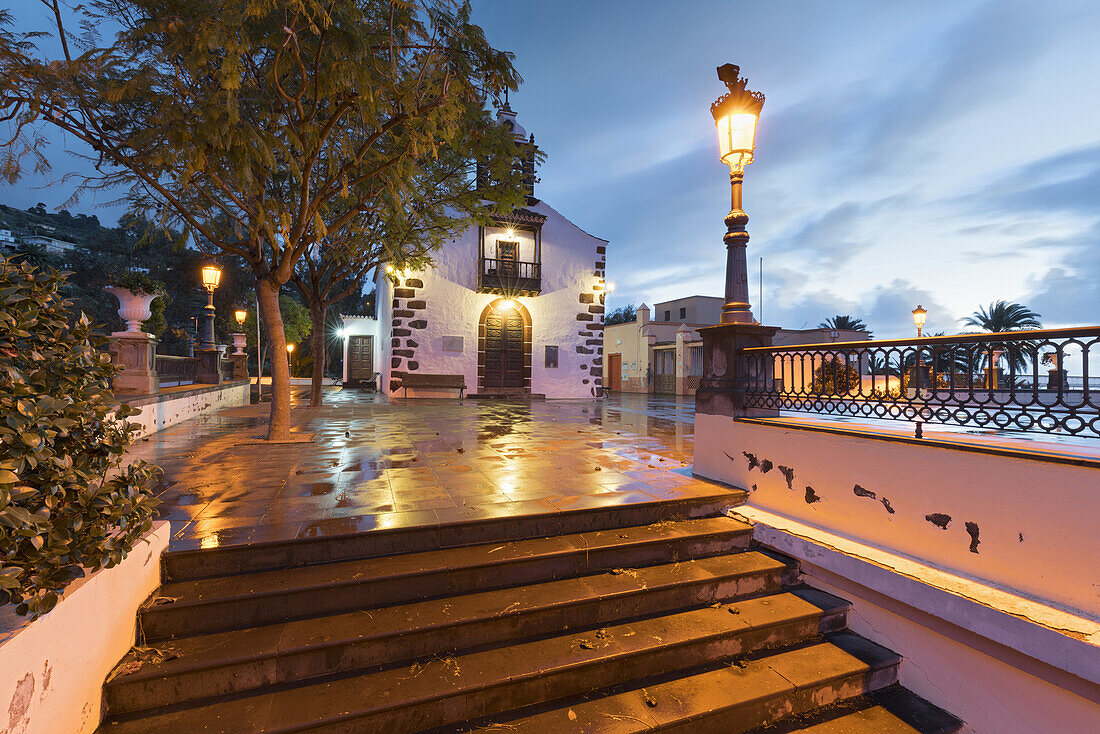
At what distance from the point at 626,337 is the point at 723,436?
22822 mm

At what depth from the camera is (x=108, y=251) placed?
1055 inches

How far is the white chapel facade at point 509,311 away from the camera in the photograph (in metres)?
15.1

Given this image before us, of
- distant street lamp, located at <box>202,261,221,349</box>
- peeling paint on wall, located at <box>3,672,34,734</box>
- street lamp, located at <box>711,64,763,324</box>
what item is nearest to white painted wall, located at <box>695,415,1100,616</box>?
street lamp, located at <box>711,64,763,324</box>

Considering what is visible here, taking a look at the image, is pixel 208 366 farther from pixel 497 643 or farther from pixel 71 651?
pixel 497 643

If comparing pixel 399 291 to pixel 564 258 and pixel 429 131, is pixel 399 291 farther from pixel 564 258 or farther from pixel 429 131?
pixel 429 131

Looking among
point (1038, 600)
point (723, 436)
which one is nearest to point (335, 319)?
point (723, 436)

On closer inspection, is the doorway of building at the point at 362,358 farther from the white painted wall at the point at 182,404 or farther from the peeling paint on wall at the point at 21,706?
the peeling paint on wall at the point at 21,706

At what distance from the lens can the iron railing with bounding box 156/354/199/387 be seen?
376 inches

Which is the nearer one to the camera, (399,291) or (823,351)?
(823,351)

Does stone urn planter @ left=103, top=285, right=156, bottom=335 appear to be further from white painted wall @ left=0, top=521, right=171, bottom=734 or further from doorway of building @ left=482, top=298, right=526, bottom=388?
doorway of building @ left=482, top=298, right=526, bottom=388

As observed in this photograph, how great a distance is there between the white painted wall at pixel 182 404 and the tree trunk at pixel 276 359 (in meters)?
1.40

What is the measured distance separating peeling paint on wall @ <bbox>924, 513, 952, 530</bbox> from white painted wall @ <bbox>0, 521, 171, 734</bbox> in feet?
14.6

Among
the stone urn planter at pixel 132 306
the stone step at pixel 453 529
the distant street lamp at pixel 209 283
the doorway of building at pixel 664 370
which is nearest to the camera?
the stone step at pixel 453 529

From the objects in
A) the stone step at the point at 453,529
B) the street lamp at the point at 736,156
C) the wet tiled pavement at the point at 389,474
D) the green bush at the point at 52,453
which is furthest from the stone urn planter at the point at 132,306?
the street lamp at the point at 736,156
